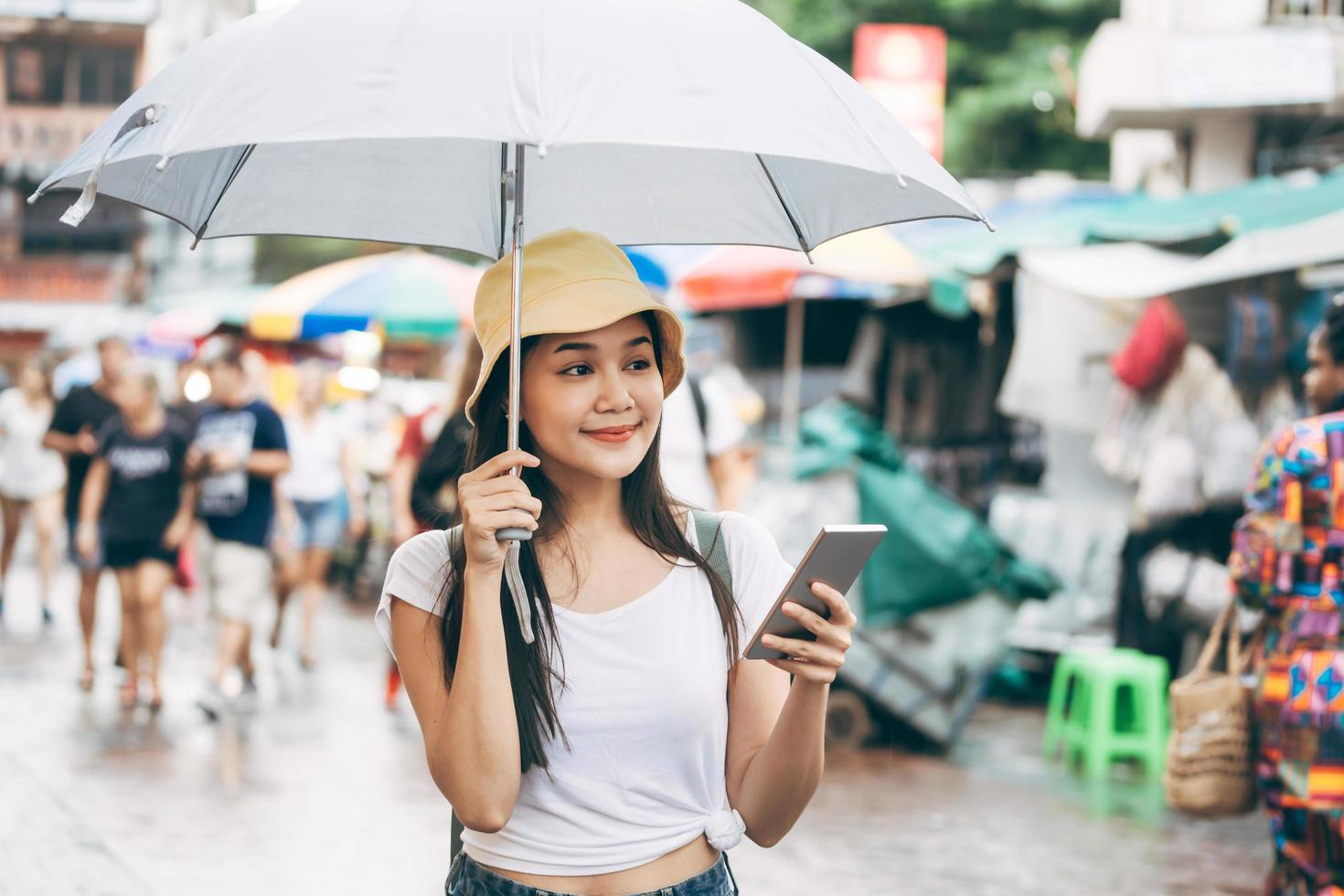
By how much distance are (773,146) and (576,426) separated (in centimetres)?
55

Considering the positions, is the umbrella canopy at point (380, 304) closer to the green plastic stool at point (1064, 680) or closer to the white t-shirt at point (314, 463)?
the white t-shirt at point (314, 463)

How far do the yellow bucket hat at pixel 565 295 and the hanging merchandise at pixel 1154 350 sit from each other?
301 inches

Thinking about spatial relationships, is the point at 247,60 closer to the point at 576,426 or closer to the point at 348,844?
the point at 576,426

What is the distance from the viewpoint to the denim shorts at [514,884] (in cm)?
237

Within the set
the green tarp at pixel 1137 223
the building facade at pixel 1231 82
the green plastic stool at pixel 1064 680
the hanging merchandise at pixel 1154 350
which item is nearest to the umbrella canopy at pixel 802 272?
the green tarp at pixel 1137 223

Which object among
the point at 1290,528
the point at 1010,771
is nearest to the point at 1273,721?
the point at 1290,528

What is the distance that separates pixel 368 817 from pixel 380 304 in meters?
6.40

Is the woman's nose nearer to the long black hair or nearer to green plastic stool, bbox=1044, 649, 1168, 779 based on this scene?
the long black hair

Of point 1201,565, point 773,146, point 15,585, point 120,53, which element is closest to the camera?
point 773,146

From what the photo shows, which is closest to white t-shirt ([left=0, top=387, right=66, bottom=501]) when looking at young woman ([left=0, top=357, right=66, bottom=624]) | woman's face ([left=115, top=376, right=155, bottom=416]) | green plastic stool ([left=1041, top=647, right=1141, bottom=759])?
young woman ([left=0, top=357, right=66, bottom=624])

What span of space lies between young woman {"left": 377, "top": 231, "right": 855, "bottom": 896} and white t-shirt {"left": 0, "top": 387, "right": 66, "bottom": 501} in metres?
11.9

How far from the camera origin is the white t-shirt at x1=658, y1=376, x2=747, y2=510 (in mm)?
7250

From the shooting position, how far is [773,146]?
7.22ft

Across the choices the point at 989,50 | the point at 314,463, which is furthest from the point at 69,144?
A: the point at 314,463
